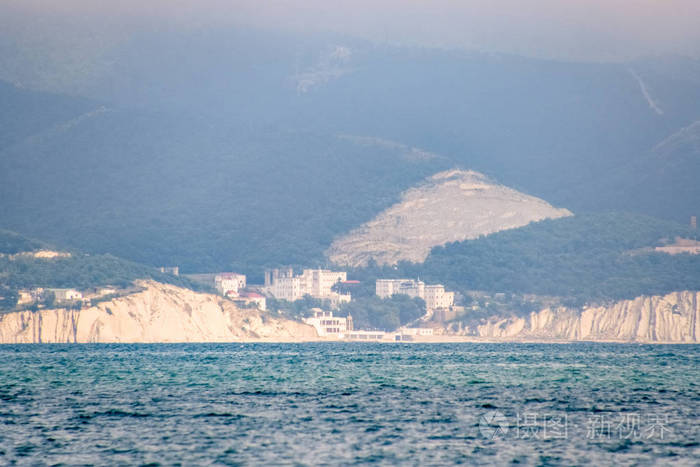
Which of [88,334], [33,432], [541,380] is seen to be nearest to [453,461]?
[33,432]

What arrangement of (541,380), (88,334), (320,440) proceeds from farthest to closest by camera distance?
(88,334), (541,380), (320,440)

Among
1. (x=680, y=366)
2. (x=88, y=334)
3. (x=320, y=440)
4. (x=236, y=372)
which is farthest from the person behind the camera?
(x=88, y=334)

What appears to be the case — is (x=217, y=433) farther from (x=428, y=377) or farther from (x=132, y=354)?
(x=132, y=354)

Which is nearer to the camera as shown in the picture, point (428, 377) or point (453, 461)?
point (453, 461)

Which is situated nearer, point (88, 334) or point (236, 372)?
point (236, 372)

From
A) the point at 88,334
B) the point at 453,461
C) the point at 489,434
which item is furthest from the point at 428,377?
the point at 88,334

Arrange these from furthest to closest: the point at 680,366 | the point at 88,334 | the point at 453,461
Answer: the point at 88,334
the point at 680,366
the point at 453,461

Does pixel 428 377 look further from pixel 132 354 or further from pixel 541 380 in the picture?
pixel 132 354
